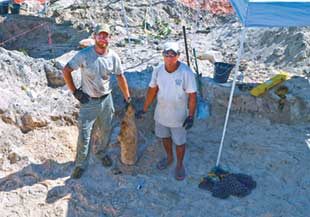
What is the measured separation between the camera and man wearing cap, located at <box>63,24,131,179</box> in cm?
455

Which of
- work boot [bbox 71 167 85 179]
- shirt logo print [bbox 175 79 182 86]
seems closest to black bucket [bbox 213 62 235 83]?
shirt logo print [bbox 175 79 182 86]

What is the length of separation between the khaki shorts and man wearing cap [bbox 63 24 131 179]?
0.49 metres

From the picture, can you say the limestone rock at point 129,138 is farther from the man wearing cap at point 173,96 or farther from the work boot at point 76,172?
the work boot at point 76,172

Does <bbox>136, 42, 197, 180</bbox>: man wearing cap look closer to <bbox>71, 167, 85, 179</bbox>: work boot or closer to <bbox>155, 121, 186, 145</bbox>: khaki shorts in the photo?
<bbox>155, 121, 186, 145</bbox>: khaki shorts

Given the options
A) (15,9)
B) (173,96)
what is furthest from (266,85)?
(15,9)

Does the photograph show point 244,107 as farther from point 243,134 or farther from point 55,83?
point 55,83

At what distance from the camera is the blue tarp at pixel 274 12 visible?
4.22 m

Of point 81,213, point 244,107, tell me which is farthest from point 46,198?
point 244,107

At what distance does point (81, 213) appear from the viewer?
4508 mm

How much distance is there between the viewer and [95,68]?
4570 mm

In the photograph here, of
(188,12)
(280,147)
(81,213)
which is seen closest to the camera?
(81,213)

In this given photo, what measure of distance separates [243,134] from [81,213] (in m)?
2.70

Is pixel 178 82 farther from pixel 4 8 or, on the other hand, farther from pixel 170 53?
pixel 4 8

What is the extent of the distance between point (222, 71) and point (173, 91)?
8.34 ft
